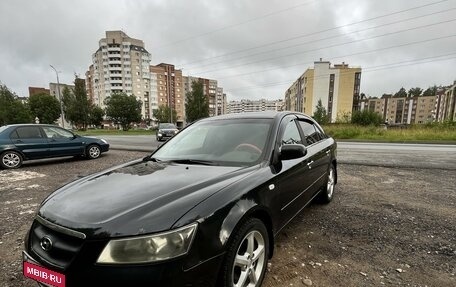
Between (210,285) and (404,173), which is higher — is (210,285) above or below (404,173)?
above

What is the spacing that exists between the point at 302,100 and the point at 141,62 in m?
58.6

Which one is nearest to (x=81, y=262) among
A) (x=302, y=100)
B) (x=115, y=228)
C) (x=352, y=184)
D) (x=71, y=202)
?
(x=115, y=228)

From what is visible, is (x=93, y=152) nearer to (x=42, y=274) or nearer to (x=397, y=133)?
(x=42, y=274)

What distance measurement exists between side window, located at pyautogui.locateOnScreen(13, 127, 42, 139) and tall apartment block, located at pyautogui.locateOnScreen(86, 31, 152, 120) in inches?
3252

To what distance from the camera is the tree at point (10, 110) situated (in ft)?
121

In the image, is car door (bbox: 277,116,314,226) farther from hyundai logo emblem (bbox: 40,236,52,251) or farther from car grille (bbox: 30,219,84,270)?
hyundai logo emblem (bbox: 40,236,52,251)

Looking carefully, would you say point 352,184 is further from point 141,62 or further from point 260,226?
point 141,62

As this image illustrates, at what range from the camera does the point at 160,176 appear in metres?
2.29

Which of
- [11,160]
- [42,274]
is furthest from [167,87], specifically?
[42,274]

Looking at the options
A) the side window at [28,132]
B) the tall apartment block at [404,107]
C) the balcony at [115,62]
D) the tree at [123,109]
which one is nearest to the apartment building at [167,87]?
the balcony at [115,62]

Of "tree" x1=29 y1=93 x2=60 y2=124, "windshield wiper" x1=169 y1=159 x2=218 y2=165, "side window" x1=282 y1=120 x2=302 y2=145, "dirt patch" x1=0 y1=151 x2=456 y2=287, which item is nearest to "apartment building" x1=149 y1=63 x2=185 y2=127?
"tree" x1=29 y1=93 x2=60 y2=124

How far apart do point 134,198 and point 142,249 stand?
0.43 metres

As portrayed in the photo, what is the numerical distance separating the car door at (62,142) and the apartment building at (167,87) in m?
89.1

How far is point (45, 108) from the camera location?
5556 centimetres
